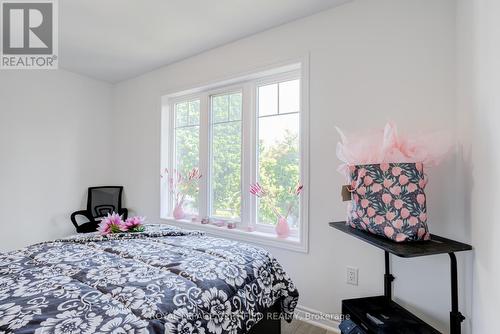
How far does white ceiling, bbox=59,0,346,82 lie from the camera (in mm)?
1945

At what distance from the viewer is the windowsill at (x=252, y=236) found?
2117 millimetres

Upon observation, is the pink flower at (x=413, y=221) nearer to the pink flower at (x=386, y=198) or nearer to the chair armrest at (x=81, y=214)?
the pink flower at (x=386, y=198)

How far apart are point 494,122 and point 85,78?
411 centimetres

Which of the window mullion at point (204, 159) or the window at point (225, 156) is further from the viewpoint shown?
the window mullion at point (204, 159)

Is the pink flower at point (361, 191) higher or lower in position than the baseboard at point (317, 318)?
higher

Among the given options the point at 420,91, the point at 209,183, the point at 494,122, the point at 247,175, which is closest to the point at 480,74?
the point at 494,122

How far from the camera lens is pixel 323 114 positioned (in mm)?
1987

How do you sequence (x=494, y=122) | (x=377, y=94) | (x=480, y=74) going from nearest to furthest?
(x=494, y=122) < (x=480, y=74) < (x=377, y=94)

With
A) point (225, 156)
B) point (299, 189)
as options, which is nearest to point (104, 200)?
point (225, 156)

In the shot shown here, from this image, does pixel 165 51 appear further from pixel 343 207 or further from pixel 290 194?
pixel 343 207

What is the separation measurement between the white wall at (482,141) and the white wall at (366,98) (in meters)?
0.16

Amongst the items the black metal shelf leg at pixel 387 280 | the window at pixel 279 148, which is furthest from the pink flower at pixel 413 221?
the window at pixel 279 148

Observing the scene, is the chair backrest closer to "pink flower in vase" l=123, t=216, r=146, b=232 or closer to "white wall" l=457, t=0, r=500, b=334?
"pink flower in vase" l=123, t=216, r=146, b=232

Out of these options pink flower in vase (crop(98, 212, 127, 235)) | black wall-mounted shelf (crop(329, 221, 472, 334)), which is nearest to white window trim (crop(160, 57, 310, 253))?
black wall-mounted shelf (crop(329, 221, 472, 334))
